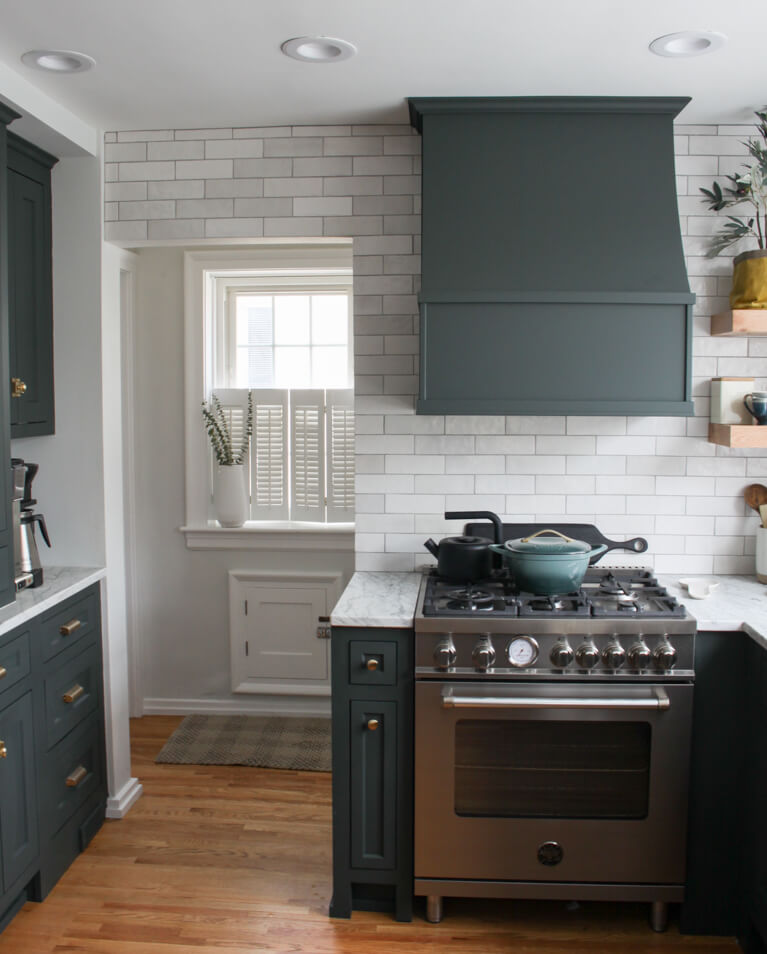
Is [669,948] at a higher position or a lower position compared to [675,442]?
lower

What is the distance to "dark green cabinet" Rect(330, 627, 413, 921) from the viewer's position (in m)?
2.60

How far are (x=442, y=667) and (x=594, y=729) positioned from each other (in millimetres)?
481

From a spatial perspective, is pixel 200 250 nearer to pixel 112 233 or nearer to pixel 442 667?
pixel 112 233

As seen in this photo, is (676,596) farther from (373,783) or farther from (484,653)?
(373,783)

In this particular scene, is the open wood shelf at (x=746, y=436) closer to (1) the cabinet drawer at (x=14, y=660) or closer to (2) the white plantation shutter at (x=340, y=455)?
(2) the white plantation shutter at (x=340, y=455)

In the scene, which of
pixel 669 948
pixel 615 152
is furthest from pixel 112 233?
pixel 669 948

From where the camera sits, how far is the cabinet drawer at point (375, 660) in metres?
2.59

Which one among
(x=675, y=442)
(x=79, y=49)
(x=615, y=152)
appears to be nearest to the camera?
(x=79, y=49)

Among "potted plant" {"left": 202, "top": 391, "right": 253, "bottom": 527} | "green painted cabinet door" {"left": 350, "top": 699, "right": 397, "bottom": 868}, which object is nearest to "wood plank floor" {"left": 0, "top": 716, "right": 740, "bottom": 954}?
"green painted cabinet door" {"left": 350, "top": 699, "right": 397, "bottom": 868}

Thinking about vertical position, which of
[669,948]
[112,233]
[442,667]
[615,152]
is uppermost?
[615,152]

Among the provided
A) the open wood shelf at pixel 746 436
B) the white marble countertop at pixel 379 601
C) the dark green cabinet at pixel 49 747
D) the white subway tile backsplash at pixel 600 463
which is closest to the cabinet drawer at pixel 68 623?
the dark green cabinet at pixel 49 747

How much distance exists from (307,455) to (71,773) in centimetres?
182

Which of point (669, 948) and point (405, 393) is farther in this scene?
point (405, 393)

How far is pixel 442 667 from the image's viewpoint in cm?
255
